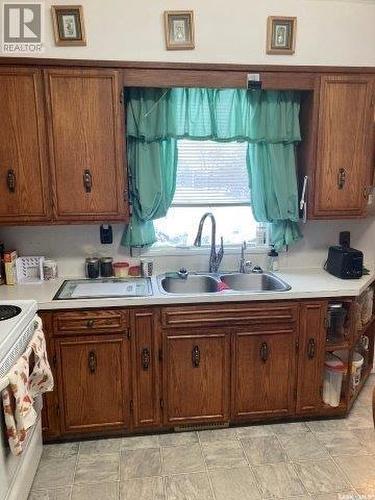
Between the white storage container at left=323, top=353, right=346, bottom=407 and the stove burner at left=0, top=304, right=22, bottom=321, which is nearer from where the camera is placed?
the stove burner at left=0, top=304, right=22, bottom=321

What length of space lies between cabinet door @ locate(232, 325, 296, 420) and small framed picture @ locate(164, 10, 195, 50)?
5.97 feet

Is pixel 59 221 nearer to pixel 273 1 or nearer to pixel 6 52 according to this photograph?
pixel 6 52

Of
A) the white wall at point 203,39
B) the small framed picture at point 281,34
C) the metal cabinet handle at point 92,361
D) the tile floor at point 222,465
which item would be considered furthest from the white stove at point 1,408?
the small framed picture at point 281,34

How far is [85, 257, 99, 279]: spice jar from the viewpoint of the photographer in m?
2.58

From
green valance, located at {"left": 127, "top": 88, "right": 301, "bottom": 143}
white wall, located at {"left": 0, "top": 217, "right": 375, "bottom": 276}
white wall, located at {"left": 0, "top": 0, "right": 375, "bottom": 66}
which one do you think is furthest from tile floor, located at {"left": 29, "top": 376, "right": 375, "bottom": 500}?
white wall, located at {"left": 0, "top": 0, "right": 375, "bottom": 66}

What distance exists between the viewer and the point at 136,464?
214 centimetres

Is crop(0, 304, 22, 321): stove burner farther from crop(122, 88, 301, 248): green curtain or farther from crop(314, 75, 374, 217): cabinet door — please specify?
crop(314, 75, 374, 217): cabinet door

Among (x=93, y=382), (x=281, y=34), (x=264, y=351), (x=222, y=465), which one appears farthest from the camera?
(x=281, y=34)

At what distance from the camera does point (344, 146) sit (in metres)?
2.48

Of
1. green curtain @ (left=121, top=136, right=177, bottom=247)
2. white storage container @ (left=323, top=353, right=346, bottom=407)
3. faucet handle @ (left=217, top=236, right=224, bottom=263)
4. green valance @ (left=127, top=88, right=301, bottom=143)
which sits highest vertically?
green valance @ (left=127, top=88, right=301, bottom=143)

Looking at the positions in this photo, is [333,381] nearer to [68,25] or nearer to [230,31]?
[230,31]

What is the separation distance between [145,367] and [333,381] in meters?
1.22

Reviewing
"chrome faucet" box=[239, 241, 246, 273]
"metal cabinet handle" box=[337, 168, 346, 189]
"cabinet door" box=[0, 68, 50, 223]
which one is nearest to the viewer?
"cabinet door" box=[0, 68, 50, 223]

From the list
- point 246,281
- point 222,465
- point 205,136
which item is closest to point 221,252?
point 246,281
